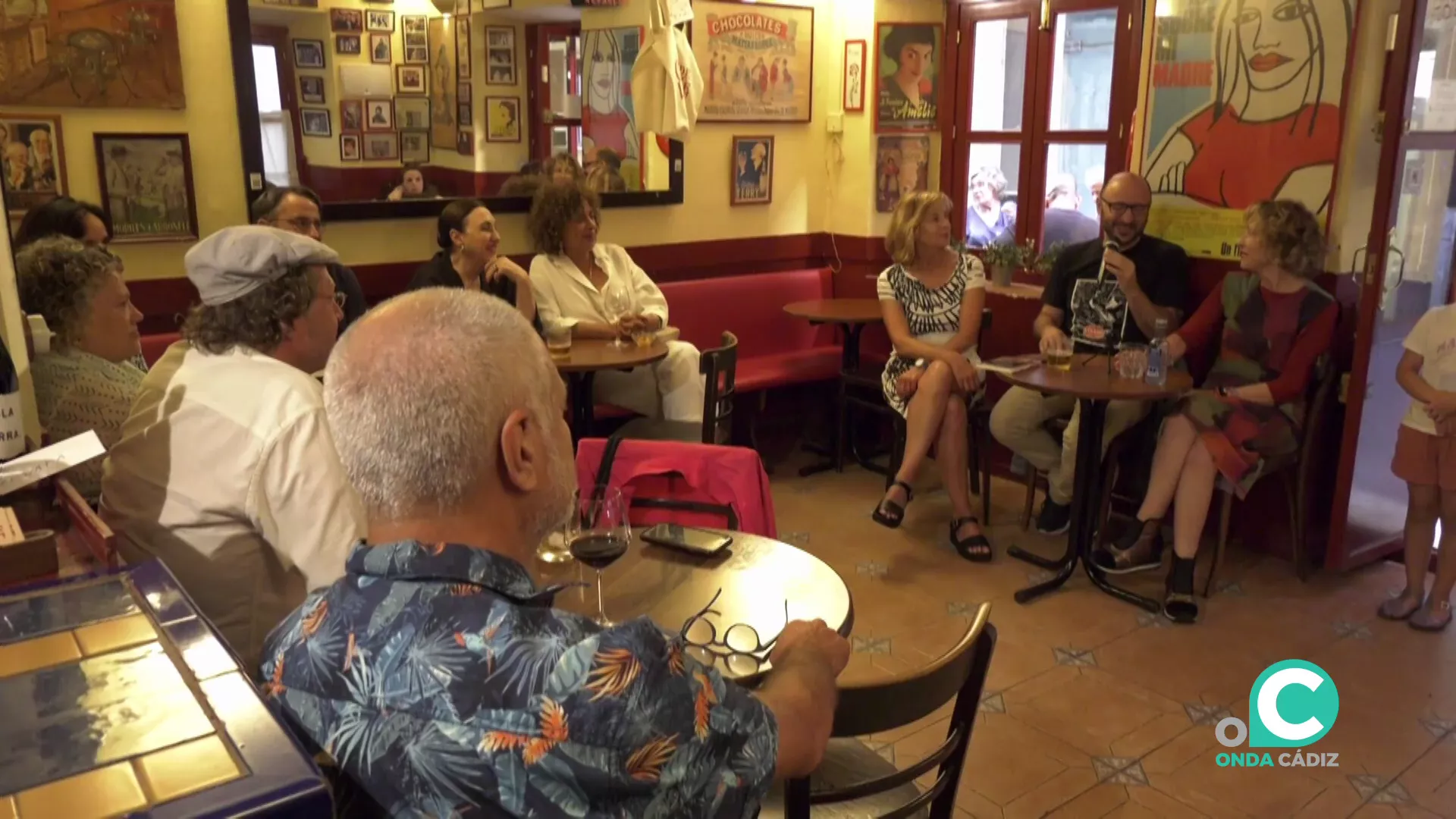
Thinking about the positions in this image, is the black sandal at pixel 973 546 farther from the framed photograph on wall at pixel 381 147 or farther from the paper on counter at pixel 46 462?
the paper on counter at pixel 46 462

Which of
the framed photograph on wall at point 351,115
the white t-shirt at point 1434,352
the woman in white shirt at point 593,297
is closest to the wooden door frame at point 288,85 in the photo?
the framed photograph on wall at point 351,115

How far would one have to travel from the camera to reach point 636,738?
0.98 meters

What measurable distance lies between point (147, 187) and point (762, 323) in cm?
278

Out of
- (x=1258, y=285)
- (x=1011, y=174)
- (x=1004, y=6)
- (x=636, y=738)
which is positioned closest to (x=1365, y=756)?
(x=1258, y=285)

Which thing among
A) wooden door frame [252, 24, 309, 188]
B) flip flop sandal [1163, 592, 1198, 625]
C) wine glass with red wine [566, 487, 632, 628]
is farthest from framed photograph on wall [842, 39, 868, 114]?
wine glass with red wine [566, 487, 632, 628]

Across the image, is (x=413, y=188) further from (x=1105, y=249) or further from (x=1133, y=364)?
(x=1133, y=364)

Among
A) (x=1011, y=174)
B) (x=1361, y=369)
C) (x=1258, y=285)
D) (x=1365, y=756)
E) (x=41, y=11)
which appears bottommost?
(x=1365, y=756)

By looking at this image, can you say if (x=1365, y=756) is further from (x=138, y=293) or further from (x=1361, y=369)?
(x=138, y=293)

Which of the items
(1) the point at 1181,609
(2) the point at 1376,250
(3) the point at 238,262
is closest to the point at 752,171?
(2) the point at 1376,250

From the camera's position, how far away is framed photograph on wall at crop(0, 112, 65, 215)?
3.47 metres

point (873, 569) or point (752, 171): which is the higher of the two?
point (752, 171)

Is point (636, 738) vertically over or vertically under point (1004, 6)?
under

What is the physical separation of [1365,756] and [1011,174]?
3.16m

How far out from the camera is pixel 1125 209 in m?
4.14
